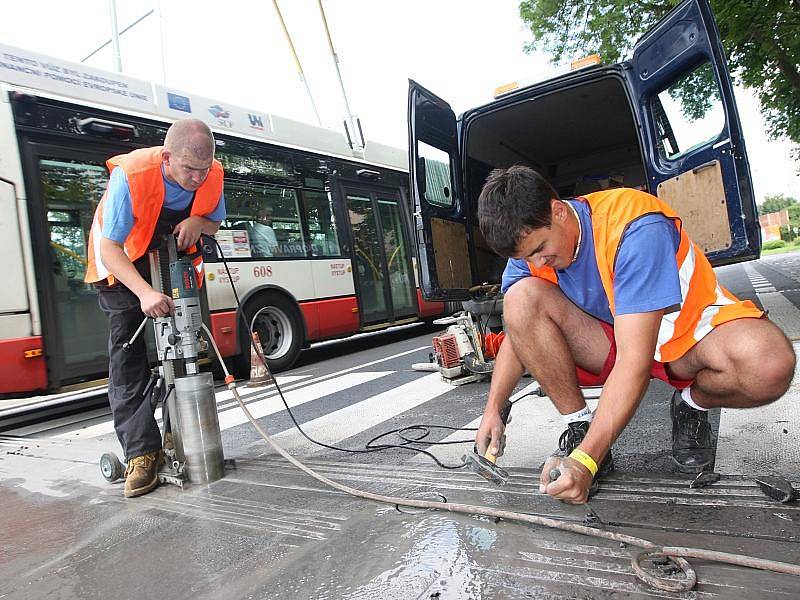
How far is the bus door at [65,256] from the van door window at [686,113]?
17.7 feet

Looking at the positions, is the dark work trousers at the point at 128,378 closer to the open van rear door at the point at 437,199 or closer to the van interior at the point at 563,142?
the open van rear door at the point at 437,199

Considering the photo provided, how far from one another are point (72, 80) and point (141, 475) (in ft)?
15.9

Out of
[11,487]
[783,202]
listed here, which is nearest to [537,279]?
[11,487]

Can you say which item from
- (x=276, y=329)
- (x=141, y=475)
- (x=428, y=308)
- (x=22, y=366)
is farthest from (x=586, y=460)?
(x=428, y=308)

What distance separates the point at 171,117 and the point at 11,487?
189 inches

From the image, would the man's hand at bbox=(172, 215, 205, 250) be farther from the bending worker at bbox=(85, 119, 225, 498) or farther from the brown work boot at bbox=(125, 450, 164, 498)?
the brown work boot at bbox=(125, 450, 164, 498)

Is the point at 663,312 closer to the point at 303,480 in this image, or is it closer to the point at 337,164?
the point at 303,480

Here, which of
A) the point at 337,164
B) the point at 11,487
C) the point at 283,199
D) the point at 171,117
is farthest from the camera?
the point at 337,164

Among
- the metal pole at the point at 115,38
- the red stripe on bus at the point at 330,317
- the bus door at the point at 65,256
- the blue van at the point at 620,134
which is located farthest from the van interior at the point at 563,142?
the metal pole at the point at 115,38

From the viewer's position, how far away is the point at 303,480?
8.38ft

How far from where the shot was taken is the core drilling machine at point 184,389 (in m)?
2.63

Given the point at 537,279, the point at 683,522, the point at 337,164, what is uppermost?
the point at 337,164

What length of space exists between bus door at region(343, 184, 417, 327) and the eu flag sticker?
256 cm

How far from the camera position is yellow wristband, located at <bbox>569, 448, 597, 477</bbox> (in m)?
1.49
